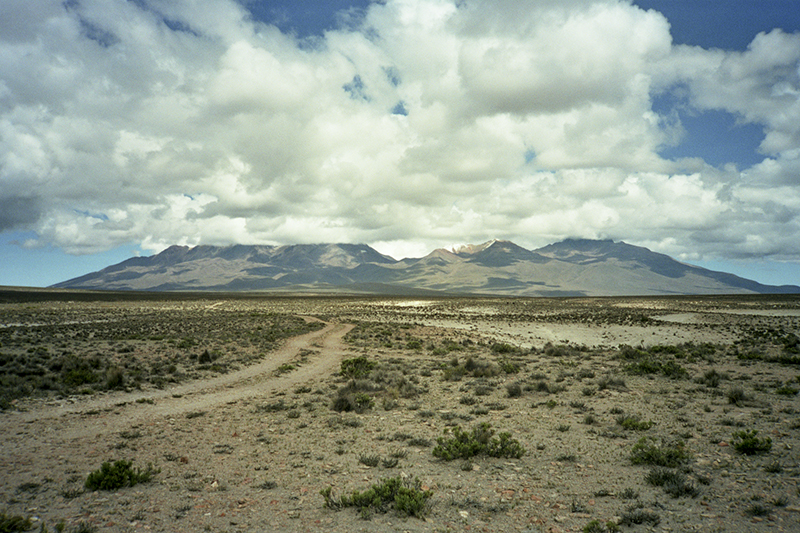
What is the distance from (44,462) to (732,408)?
20.0 meters

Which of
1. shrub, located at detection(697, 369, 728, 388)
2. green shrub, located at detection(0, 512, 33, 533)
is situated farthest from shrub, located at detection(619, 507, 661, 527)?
shrub, located at detection(697, 369, 728, 388)

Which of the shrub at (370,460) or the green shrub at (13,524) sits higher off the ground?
the green shrub at (13,524)

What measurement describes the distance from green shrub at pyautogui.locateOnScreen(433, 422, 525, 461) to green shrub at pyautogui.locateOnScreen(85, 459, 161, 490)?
22.1 ft

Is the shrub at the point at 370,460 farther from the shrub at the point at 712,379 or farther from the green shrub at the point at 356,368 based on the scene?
the shrub at the point at 712,379

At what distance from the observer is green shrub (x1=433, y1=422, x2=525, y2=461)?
33.7 feet

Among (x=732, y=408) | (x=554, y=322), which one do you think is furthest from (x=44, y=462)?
(x=554, y=322)

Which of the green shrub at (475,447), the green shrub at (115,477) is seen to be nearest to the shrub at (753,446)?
the green shrub at (475,447)

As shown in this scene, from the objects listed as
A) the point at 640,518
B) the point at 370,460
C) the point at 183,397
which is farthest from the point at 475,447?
the point at 183,397

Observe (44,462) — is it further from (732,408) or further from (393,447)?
(732,408)

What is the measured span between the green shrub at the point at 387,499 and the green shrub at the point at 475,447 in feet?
6.94

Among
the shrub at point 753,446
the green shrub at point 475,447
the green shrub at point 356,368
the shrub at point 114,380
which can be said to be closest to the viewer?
the shrub at point 753,446

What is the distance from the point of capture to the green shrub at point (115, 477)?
8.43 m

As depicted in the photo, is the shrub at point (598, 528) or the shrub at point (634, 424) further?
the shrub at point (634, 424)

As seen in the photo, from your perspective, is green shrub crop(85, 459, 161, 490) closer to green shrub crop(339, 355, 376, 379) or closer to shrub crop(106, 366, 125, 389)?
shrub crop(106, 366, 125, 389)
